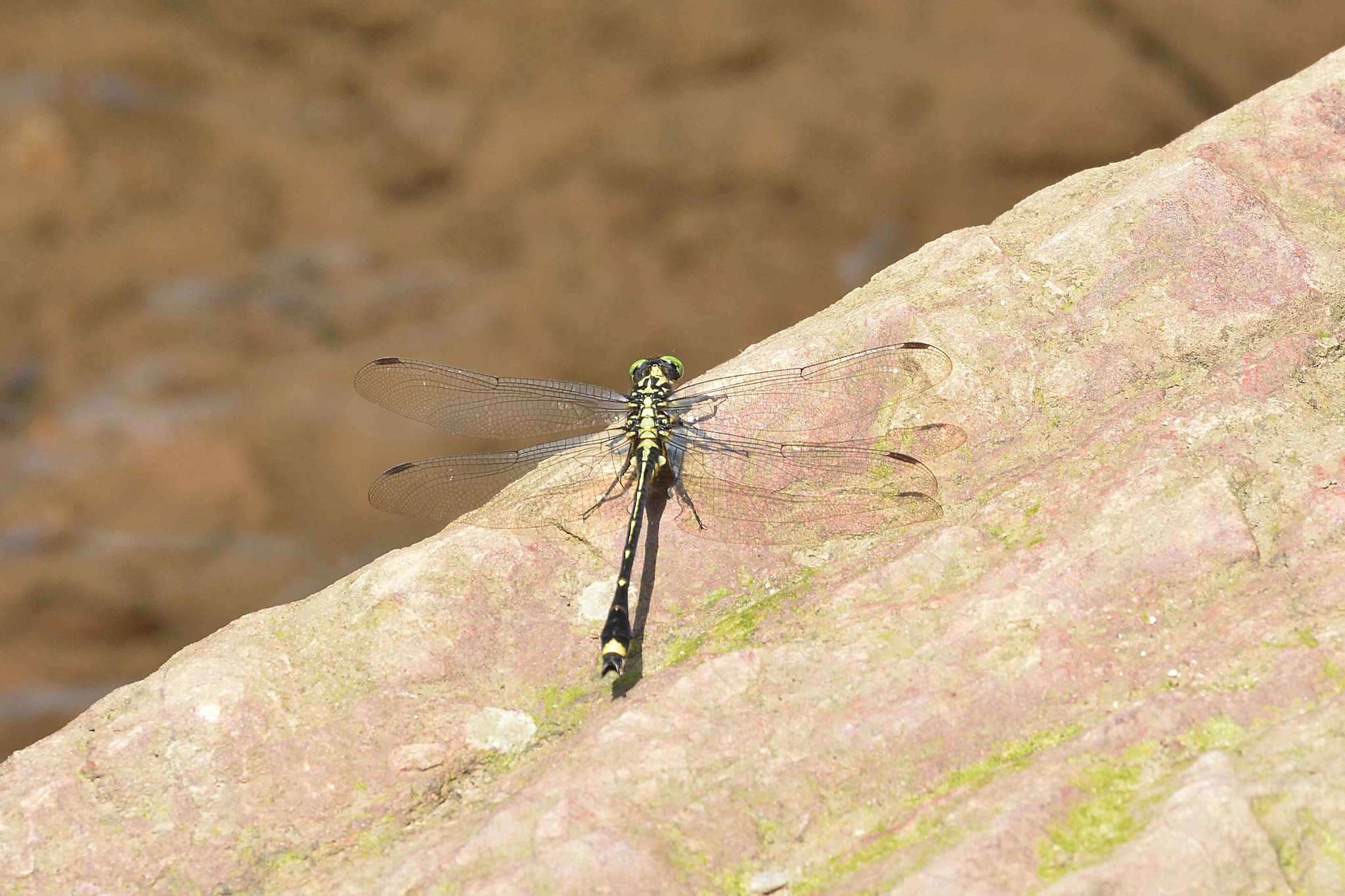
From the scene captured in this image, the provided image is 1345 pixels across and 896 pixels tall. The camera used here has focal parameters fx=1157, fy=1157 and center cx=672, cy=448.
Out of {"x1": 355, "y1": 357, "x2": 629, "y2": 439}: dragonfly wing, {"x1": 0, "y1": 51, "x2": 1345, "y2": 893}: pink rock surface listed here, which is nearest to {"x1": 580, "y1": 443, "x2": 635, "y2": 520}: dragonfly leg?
Result: {"x1": 0, "y1": 51, "x2": 1345, "y2": 893}: pink rock surface

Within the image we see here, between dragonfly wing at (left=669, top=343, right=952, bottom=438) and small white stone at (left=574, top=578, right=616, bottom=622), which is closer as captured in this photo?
small white stone at (left=574, top=578, right=616, bottom=622)

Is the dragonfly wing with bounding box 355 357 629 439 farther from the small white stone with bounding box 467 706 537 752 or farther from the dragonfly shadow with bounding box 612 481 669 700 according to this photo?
the small white stone with bounding box 467 706 537 752

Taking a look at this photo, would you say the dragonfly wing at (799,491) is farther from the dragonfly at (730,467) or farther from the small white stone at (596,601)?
the small white stone at (596,601)

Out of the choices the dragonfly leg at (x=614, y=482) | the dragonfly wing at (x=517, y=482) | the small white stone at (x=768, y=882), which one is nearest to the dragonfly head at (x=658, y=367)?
the dragonfly wing at (x=517, y=482)

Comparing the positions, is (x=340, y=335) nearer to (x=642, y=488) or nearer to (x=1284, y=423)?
(x=642, y=488)

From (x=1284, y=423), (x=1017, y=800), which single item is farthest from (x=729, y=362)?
(x=1017, y=800)

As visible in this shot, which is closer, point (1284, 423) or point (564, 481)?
point (1284, 423)
